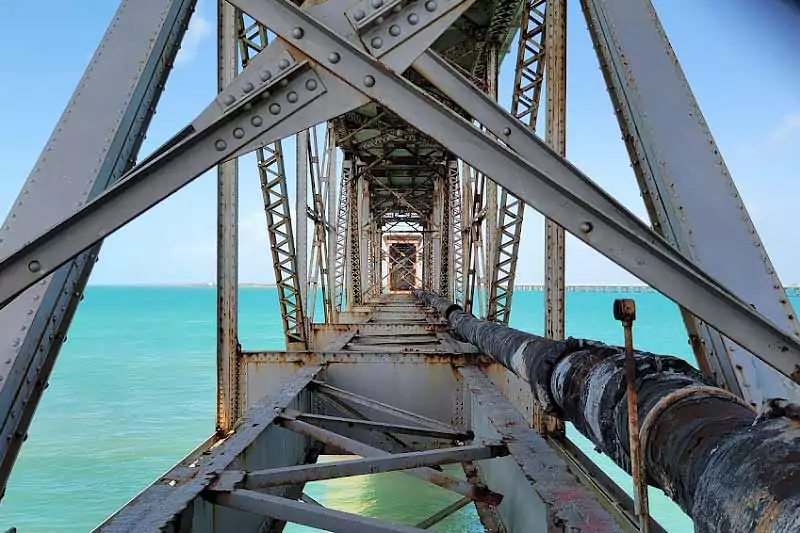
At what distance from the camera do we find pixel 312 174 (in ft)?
43.1

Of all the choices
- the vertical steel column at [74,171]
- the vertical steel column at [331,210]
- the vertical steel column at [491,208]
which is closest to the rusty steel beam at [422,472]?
the vertical steel column at [74,171]

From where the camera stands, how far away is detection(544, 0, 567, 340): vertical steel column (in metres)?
5.88

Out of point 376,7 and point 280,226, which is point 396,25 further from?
point 280,226

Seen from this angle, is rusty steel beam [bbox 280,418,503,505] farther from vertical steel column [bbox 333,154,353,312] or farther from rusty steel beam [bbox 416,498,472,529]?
vertical steel column [bbox 333,154,353,312]

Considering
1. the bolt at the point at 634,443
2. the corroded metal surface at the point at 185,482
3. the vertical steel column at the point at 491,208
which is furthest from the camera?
the vertical steel column at the point at 491,208

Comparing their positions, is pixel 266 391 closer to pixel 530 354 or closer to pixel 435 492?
pixel 530 354

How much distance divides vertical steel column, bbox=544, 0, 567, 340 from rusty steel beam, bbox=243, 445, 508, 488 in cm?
177

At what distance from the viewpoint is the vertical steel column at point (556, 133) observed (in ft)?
19.3

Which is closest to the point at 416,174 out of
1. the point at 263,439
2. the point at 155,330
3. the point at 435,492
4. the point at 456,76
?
the point at 435,492

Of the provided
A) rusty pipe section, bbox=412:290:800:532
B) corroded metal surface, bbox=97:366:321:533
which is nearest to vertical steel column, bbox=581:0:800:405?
rusty pipe section, bbox=412:290:800:532

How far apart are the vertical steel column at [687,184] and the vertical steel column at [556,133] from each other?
227 cm

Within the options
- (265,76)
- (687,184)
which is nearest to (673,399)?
(687,184)

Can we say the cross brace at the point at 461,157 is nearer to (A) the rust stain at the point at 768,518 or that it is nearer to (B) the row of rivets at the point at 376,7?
(B) the row of rivets at the point at 376,7

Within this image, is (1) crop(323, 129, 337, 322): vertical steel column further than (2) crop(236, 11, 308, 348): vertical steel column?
Yes
